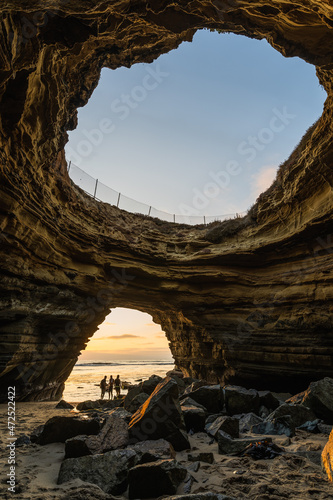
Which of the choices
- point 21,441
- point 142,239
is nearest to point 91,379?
point 142,239

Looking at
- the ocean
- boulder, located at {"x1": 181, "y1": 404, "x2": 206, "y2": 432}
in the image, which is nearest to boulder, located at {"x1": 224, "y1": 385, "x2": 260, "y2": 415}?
boulder, located at {"x1": 181, "y1": 404, "x2": 206, "y2": 432}

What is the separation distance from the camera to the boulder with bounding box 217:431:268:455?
14.2 ft

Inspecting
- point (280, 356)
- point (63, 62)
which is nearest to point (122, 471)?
point (280, 356)

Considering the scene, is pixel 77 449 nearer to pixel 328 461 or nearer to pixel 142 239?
pixel 328 461

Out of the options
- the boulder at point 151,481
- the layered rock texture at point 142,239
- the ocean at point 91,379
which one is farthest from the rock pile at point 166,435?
the ocean at point 91,379

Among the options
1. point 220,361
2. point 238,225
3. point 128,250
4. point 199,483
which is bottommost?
point 220,361

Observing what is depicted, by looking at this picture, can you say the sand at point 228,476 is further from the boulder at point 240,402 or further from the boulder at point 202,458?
the boulder at point 240,402

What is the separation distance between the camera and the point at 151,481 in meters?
3.07

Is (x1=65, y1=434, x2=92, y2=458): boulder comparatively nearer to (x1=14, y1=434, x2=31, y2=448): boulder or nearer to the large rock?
the large rock

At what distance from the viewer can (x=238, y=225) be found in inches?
551

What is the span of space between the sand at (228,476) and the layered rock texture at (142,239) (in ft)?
20.6

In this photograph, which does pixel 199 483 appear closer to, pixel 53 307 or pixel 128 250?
pixel 53 307

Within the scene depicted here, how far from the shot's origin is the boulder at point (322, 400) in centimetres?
598

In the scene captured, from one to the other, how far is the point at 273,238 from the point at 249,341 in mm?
5011
